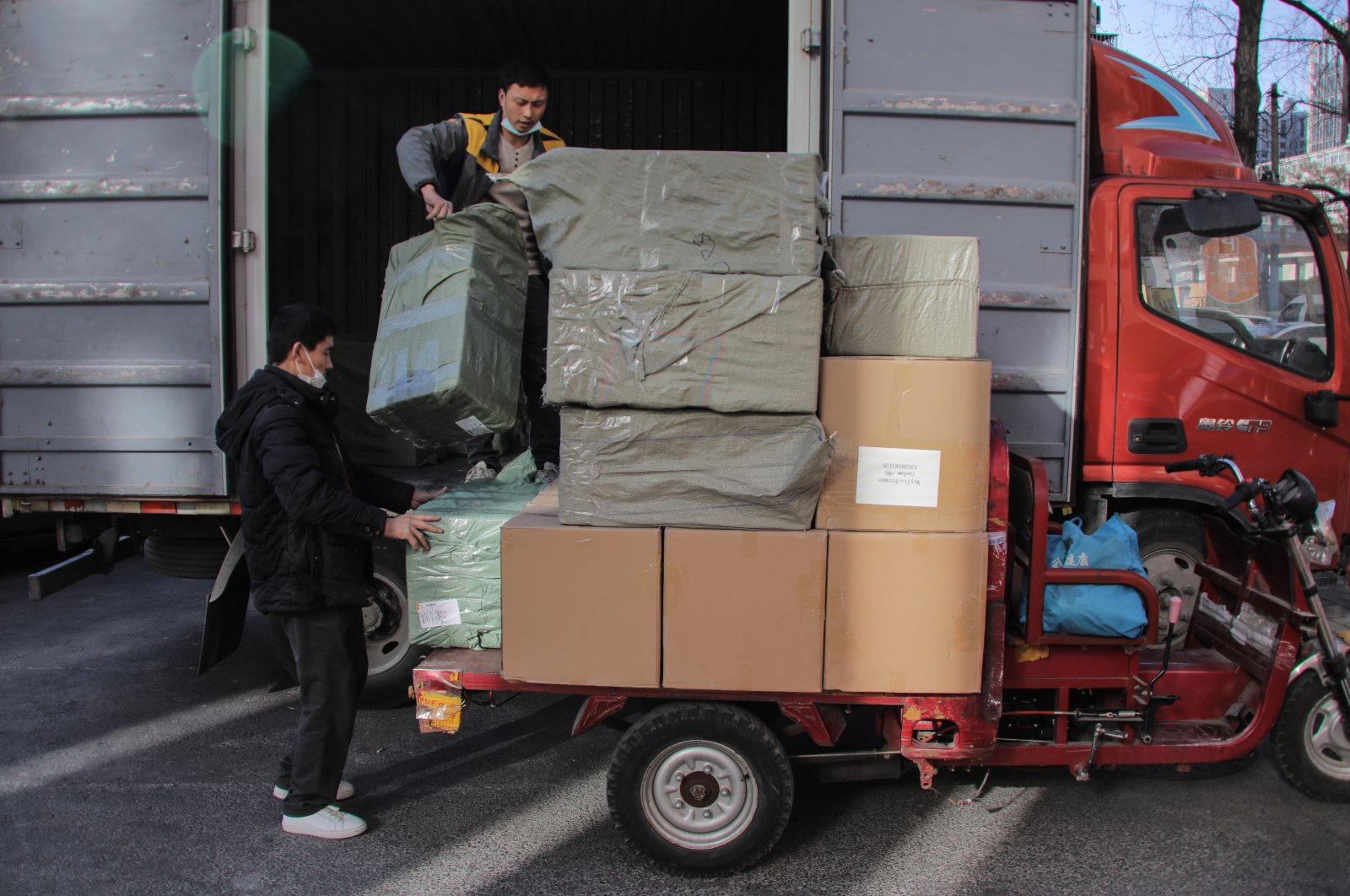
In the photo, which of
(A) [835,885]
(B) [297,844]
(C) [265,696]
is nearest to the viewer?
(A) [835,885]

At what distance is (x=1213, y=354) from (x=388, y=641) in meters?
3.94

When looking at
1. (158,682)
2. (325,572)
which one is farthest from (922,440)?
(158,682)

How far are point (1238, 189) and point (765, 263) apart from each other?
276cm

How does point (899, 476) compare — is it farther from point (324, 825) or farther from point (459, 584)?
point (324, 825)

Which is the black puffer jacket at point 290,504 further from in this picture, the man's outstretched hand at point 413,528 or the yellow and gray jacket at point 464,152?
the yellow and gray jacket at point 464,152

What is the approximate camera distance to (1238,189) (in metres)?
4.30

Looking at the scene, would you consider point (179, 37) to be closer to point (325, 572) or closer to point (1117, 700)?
point (325, 572)

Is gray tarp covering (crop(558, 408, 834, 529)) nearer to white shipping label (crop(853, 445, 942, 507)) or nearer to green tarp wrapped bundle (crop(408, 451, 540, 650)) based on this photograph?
white shipping label (crop(853, 445, 942, 507))

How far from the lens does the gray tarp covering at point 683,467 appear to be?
9.34ft

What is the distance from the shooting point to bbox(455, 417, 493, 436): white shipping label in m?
3.47

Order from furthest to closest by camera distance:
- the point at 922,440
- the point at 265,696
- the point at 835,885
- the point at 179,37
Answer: the point at 265,696 < the point at 179,37 < the point at 835,885 < the point at 922,440

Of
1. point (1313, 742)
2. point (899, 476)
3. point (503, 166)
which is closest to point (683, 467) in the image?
point (899, 476)

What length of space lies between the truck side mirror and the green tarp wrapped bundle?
3510 mm

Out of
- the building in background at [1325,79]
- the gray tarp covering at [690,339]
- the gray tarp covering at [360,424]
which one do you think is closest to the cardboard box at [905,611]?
the gray tarp covering at [690,339]
